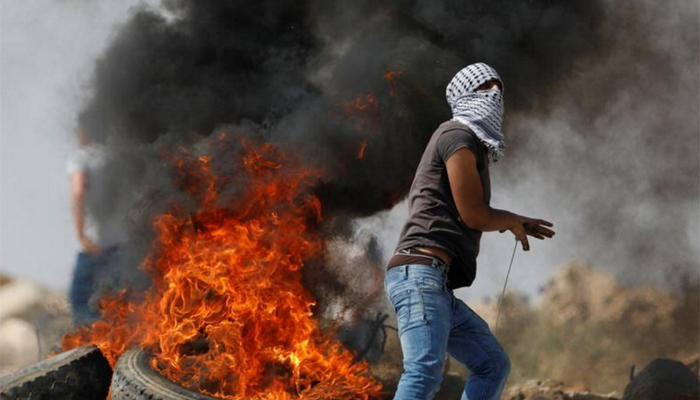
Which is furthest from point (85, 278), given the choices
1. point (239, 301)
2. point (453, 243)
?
point (453, 243)

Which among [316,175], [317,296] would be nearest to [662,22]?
[316,175]

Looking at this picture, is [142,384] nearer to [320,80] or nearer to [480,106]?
[480,106]

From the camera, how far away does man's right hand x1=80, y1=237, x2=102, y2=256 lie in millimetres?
6418

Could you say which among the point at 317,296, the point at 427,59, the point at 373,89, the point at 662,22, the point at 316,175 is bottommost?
the point at 317,296

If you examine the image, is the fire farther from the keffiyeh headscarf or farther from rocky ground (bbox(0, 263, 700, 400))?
the keffiyeh headscarf

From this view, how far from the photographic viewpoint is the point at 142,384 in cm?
407

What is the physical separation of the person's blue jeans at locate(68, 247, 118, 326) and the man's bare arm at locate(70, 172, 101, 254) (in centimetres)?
9

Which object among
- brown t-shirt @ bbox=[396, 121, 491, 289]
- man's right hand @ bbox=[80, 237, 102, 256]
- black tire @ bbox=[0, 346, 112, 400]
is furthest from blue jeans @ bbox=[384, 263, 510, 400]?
man's right hand @ bbox=[80, 237, 102, 256]

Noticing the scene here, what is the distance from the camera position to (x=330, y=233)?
6.30m

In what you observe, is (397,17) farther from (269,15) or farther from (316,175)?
(316,175)

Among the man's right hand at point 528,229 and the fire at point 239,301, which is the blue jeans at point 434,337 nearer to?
the man's right hand at point 528,229

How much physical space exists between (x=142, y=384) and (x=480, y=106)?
2748 millimetres

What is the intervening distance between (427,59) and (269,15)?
1993 millimetres

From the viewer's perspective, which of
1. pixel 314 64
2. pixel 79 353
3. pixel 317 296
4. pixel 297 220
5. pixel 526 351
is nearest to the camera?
pixel 79 353
